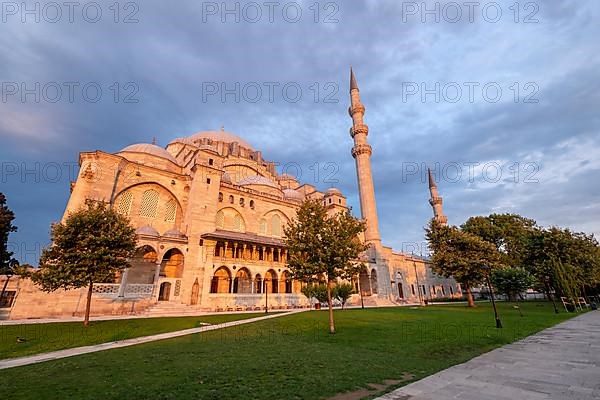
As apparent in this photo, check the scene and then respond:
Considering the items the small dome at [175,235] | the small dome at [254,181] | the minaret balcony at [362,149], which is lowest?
the small dome at [175,235]

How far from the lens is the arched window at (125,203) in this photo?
28484mm

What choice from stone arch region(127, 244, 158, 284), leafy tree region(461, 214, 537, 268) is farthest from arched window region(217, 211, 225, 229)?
leafy tree region(461, 214, 537, 268)

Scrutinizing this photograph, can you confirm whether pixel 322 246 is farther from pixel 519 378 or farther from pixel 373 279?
pixel 373 279

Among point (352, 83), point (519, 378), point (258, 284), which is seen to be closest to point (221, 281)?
point (258, 284)

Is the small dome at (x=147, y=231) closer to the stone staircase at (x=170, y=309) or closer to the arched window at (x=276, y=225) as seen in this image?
the stone staircase at (x=170, y=309)

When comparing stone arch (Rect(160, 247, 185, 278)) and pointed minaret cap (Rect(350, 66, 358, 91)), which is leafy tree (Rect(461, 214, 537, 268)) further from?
stone arch (Rect(160, 247, 185, 278))

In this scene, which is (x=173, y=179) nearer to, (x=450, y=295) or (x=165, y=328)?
(x=165, y=328)

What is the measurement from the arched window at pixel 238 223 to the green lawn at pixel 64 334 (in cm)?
1969

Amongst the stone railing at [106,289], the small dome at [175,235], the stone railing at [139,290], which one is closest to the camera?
the stone railing at [106,289]

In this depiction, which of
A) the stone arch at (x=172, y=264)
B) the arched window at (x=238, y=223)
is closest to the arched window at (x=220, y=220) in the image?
the arched window at (x=238, y=223)

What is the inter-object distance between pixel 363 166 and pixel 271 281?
23501 mm

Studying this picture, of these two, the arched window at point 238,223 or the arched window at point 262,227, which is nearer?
the arched window at point 238,223

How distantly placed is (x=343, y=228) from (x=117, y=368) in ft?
33.8

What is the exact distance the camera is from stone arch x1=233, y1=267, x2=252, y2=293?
3047cm
